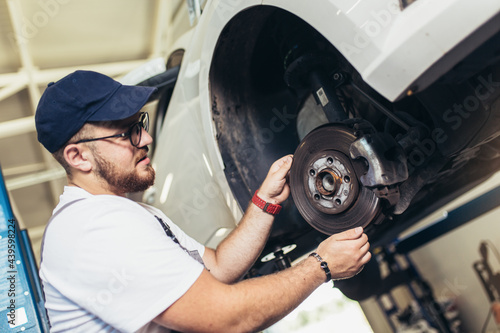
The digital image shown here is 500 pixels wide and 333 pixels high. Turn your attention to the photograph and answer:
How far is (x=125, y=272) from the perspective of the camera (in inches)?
36.4

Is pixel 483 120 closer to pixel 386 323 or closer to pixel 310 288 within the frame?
pixel 310 288

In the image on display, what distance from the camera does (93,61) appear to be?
3965 mm

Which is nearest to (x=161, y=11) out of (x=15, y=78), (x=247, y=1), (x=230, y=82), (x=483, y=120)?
(x=15, y=78)

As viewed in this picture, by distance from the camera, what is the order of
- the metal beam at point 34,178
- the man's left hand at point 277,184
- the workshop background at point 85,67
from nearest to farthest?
the man's left hand at point 277,184 → the workshop background at point 85,67 → the metal beam at point 34,178

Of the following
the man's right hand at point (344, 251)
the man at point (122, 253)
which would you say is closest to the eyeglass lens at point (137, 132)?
the man at point (122, 253)

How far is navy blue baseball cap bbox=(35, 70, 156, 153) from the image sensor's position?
3.71 feet

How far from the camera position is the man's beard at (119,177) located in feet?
4.01

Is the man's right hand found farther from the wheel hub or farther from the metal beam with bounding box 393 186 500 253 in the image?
the metal beam with bounding box 393 186 500 253

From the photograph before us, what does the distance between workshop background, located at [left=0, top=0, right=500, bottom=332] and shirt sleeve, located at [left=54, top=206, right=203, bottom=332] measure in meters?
1.49

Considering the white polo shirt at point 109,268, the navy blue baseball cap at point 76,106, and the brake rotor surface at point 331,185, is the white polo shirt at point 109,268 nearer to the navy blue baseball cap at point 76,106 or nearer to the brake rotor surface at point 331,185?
the navy blue baseball cap at point 76,106

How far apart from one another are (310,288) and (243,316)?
0.20m

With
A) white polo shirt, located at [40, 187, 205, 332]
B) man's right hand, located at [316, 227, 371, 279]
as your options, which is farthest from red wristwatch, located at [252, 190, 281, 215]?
white polo shirt, located at [40, 187, 205, 332]

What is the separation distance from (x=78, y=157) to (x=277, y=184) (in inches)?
25.8

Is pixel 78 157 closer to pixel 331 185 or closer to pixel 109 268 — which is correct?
pixel 109 268
